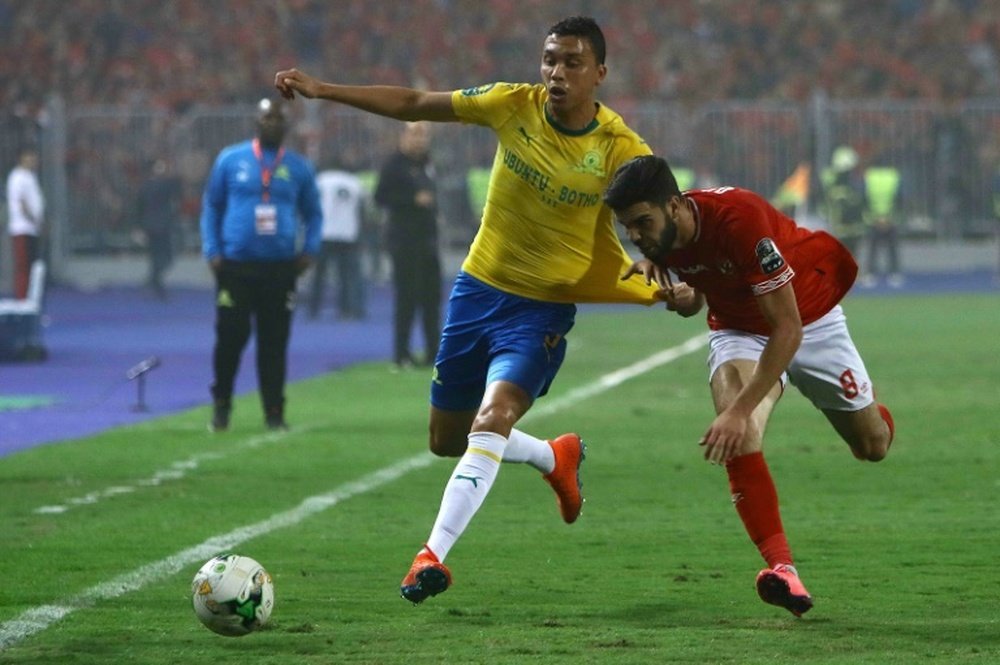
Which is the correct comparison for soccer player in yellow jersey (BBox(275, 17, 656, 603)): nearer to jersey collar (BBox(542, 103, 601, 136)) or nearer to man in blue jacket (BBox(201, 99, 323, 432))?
jersey collar (BBox(542, 103, 601, 136))

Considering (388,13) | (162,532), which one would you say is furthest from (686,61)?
(162,532)

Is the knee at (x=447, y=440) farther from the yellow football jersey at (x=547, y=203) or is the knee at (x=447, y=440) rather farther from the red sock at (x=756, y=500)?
the red sock at (x=756, y=500)

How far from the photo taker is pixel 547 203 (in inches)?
333

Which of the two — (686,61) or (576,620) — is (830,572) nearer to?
(576,620)

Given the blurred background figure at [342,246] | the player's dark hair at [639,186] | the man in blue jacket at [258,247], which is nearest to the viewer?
the player's dark hair at [639,186]

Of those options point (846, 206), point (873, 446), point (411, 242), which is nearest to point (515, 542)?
point (873, 446)

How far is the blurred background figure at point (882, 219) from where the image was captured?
38.5 m

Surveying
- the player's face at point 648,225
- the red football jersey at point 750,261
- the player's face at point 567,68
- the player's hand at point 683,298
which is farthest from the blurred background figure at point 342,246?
the player's face at point 648,225

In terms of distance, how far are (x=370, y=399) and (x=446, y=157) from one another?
22.0 metres

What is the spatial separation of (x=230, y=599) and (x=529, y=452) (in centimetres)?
220

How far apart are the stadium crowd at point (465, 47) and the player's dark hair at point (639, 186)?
35705 mm

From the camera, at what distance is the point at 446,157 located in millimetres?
38875

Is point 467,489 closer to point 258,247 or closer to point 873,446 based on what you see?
point 873,446

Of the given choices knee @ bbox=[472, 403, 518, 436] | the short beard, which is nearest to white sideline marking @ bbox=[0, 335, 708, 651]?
knee @ bbox=[472, 403, 518, 436]
